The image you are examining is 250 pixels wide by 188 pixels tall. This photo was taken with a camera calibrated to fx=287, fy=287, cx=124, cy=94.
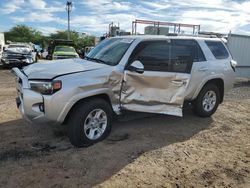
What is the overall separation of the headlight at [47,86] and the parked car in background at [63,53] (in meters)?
14.8

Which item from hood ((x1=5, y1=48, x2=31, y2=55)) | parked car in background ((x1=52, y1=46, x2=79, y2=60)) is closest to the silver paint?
hood ((x1=5, y1=48, x2=31, y2=55))

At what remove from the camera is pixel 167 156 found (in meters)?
4.59

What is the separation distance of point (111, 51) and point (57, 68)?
1.22 meters

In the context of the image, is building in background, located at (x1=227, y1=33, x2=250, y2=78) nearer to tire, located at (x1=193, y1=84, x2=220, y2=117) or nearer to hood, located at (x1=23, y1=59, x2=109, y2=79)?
tire, located at (x1=193, y1=84, x2=220, y2=117)

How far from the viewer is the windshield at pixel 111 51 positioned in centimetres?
529

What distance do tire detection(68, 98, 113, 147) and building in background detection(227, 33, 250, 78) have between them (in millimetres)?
11391

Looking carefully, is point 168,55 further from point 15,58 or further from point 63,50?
point 63,50

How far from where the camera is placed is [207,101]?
22.1 ft

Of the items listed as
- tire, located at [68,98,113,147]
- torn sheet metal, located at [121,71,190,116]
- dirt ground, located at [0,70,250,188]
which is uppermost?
torn sheet metal, located at [121,71,190,116]

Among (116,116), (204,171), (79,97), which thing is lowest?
(204,171)

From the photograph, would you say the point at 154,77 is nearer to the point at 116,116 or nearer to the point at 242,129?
the point at 116,116

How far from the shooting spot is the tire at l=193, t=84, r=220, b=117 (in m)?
6.51

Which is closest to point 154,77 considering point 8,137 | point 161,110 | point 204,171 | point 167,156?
point 161,110

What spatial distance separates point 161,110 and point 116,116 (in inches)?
36.7
